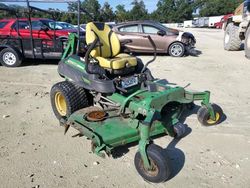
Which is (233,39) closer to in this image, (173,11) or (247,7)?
(247,7)

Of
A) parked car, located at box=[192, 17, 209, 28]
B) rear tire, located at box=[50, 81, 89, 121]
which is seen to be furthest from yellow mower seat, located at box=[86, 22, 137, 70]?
parked car, located at box=[192, 17, 209, 28]

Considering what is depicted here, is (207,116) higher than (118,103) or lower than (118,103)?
lower

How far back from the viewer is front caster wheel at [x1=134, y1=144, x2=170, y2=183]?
310cm

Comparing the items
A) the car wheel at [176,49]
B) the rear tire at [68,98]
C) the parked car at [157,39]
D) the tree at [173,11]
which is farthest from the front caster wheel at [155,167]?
the tree at [173,11]

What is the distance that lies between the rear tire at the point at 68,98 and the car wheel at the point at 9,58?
4771mm

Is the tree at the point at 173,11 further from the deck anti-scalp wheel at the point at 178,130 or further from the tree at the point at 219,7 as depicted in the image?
the deck anti-scalp wheel at the point at 178,130

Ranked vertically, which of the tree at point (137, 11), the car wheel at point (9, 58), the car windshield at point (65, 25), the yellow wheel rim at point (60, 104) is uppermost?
the tree at point (137, 11)

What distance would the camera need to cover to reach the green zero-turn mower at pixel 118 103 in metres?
3.34

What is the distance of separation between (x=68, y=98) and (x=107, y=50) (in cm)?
135

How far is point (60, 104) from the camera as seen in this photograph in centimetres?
511

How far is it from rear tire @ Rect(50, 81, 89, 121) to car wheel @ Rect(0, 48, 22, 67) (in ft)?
15.7

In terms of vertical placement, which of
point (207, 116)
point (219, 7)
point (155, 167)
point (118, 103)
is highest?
point (219, 7)

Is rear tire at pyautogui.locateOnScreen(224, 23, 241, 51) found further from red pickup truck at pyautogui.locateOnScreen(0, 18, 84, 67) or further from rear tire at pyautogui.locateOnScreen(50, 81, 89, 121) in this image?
rear tire at pyautogui.locateOnScreen(50, 81, 89, 121)

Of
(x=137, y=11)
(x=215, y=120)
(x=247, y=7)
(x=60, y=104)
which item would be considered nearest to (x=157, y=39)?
(x=247, y=7)
